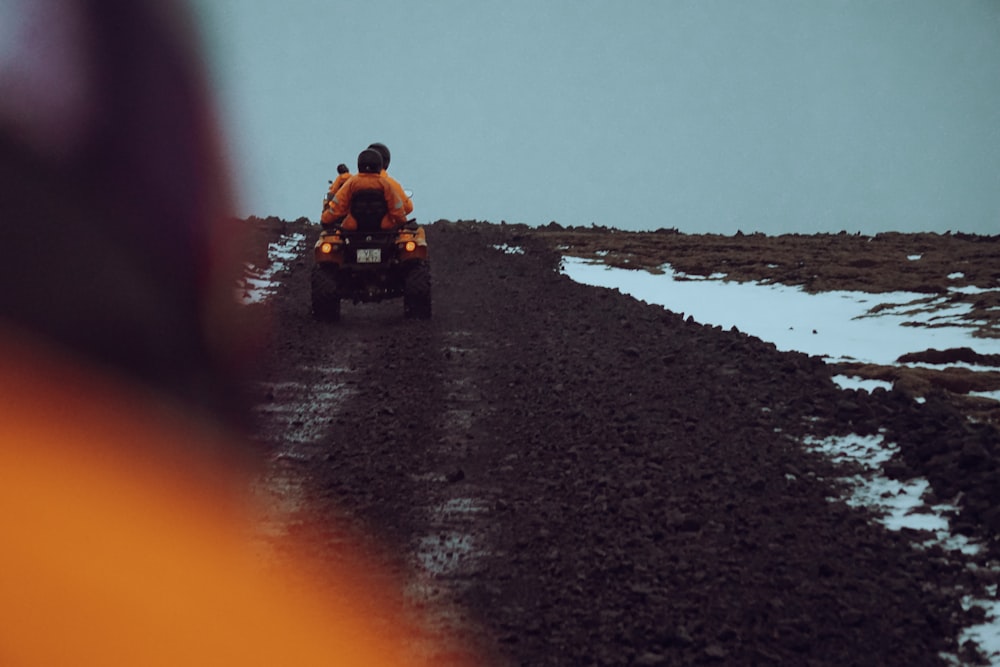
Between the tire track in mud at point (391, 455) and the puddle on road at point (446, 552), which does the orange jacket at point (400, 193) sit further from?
the puddle on road at point (446, 552)

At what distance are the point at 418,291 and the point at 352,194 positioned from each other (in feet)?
5.20

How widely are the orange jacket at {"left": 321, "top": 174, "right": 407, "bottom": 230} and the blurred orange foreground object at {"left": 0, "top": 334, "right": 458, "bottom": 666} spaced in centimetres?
719

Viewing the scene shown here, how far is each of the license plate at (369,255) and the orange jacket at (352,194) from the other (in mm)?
363

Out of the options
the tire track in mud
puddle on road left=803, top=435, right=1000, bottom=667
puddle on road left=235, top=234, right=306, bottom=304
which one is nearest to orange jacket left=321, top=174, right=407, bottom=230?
the tire track in mud

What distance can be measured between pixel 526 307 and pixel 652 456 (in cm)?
822

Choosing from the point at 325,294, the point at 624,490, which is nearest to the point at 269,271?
the point at 325,294

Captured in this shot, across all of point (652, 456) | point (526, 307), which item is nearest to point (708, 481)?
point (652, 456)

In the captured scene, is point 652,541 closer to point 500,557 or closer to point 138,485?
point 500,557

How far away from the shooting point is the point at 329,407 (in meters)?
9.33

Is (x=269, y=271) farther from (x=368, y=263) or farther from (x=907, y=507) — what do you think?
(x=907, y=507)

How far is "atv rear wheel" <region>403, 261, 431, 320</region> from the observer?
1425cm

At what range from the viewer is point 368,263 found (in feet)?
46.9

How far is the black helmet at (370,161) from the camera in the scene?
14.1 meters

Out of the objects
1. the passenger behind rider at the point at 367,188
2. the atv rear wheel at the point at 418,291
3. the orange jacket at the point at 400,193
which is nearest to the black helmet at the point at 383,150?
the orange jacket at the point at 400,193
